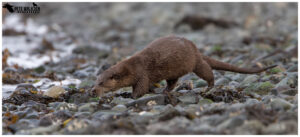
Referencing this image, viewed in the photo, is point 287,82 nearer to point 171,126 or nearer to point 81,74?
point 171,126

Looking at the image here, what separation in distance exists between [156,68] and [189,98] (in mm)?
970

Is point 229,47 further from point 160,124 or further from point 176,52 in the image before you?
point 160,124

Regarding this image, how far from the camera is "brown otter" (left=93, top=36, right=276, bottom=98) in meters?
5.54

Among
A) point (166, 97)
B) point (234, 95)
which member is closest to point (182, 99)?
point (166, 97)

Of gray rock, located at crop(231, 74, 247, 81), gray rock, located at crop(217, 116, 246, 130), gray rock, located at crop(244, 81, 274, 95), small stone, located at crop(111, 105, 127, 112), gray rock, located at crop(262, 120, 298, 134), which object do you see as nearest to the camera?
gray rock, located at crop(262, 120, 298, 134)

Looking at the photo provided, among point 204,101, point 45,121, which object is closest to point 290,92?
point 204,101

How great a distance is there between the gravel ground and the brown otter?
205mm

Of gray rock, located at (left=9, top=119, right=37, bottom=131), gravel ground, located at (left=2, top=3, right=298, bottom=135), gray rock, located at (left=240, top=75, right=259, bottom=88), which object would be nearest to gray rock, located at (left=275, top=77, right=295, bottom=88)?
gravel ground, located at (left=2, top=3, right=298, bottom=135)

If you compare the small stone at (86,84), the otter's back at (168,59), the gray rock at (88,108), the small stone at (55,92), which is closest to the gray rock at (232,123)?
the gray rock at (88,108)

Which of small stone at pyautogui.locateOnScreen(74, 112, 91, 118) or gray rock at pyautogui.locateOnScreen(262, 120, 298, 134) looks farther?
small stone at pyautogui.locateOnScreen(74, 112, 91, 118)

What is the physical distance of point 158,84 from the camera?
21.7ft

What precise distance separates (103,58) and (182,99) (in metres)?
4.98

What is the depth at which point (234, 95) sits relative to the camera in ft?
16.6

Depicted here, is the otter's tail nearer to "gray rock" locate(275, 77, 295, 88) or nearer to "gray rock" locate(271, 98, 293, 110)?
"gray rock" locate(275, 77, 295, 88)
